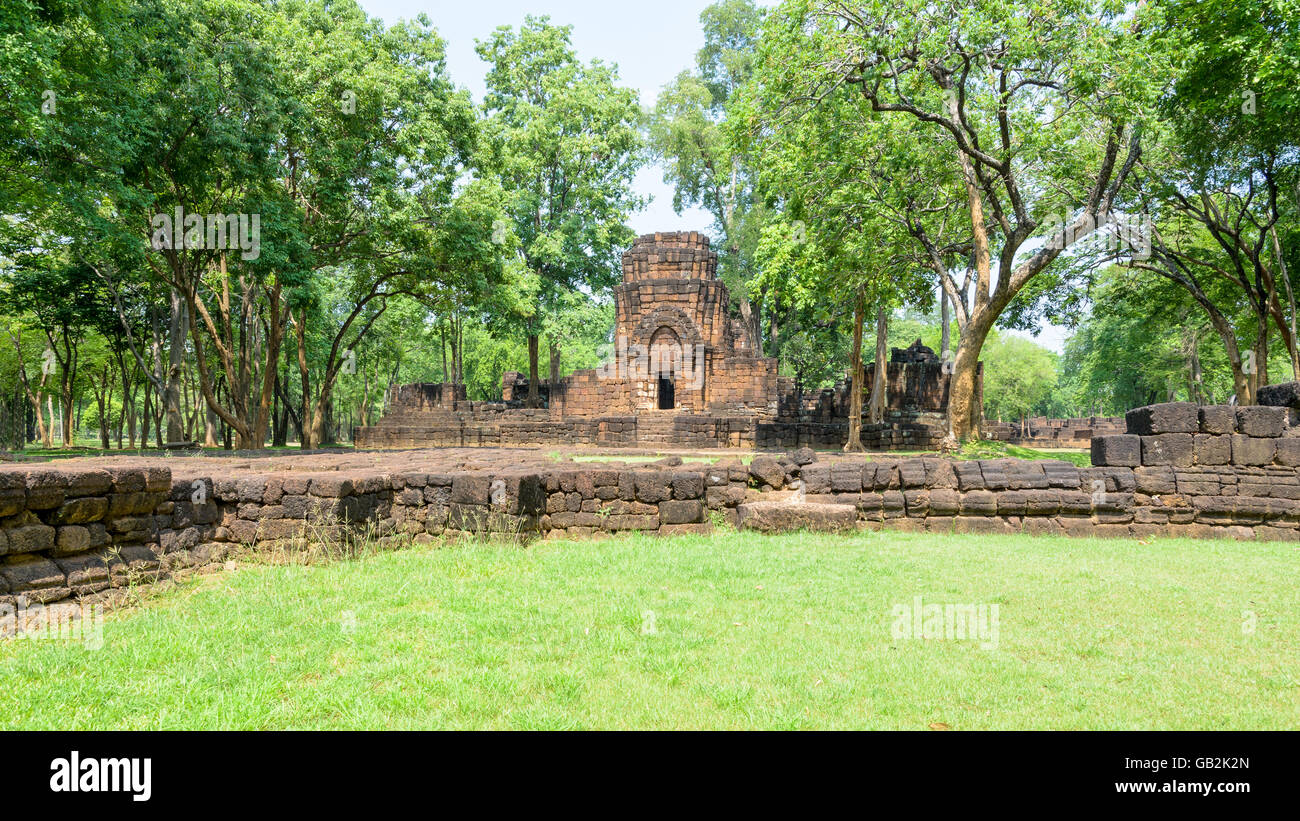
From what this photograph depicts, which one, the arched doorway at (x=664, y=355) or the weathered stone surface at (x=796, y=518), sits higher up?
the arched doorway at (x=664, y=355)

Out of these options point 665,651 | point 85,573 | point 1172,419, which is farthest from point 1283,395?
point 85,573

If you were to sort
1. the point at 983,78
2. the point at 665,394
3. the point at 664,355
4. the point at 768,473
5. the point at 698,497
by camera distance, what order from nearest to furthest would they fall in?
the point at 698,497 < the point at 768,473 < the point at 983,78 < the point at 664,355 < the point at 665,394

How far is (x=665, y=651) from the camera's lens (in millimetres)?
3848

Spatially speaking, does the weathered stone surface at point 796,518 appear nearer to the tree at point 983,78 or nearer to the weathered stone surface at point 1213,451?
the weathered stone surface at point 1213,451

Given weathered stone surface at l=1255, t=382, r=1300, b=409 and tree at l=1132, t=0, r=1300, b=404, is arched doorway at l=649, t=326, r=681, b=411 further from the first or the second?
weathered stone surface at l=1255, t=382, r=1300, b=409

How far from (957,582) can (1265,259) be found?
21.0 metres

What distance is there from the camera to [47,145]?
12211mm

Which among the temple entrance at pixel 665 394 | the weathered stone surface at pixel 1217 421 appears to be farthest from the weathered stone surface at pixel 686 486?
the temple entrance at pixel 665 394

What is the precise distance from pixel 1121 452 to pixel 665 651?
8.27 metres

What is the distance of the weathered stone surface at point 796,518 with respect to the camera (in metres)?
8.05

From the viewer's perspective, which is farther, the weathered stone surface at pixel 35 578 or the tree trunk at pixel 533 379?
the tree trunk at pixel 533 379

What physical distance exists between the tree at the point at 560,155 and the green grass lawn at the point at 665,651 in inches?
1087

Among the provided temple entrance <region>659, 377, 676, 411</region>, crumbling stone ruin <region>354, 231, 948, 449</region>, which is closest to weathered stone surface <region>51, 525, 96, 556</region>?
crumbling stone ruin <region>354, 231, 948, 449</region>

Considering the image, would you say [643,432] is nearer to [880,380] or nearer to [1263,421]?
[880,380]
